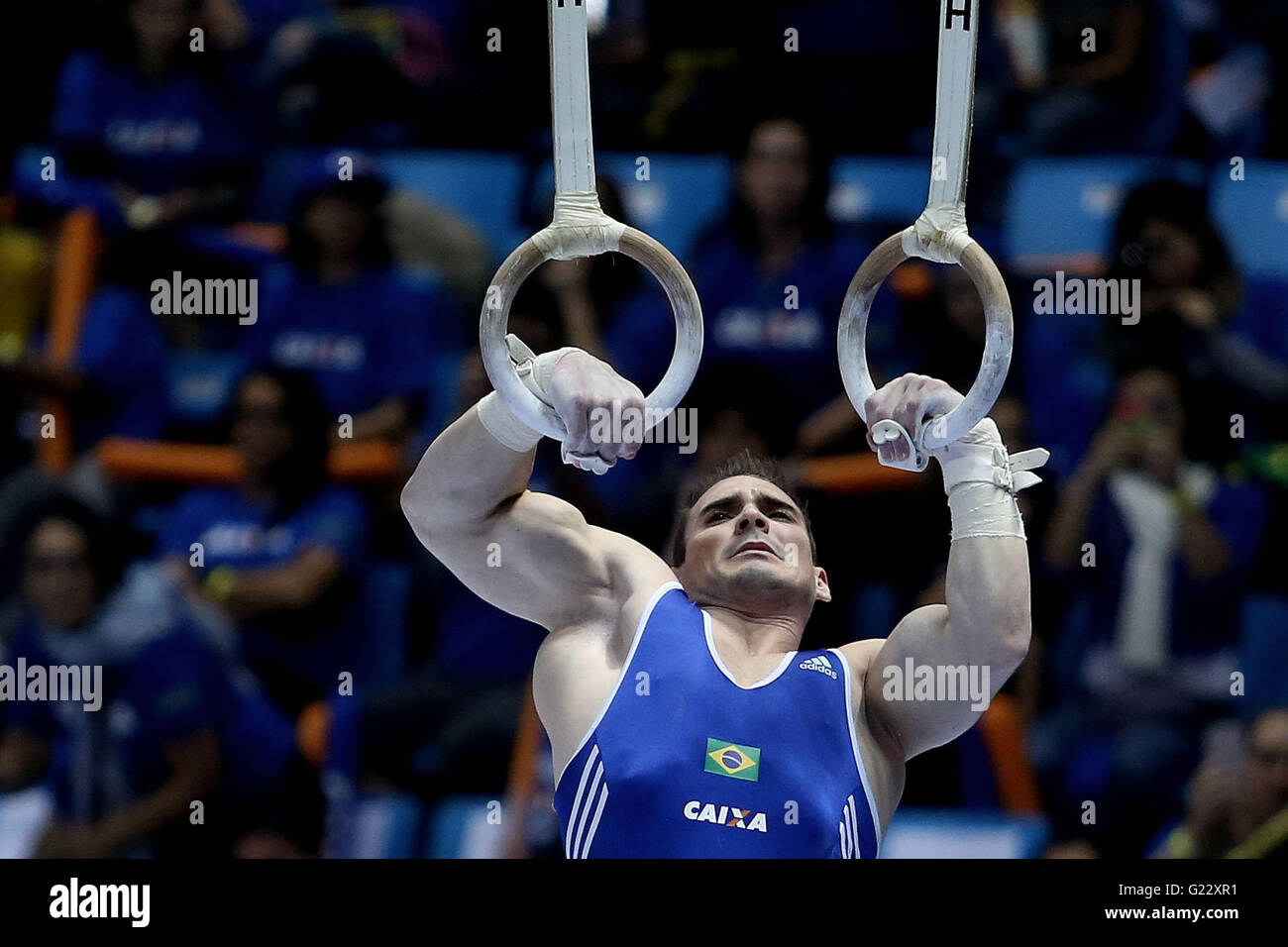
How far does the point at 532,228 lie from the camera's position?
5852 millimetres

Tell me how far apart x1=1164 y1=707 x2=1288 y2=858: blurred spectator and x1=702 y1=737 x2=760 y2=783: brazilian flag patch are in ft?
5.82

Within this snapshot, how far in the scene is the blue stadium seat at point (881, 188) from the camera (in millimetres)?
5832

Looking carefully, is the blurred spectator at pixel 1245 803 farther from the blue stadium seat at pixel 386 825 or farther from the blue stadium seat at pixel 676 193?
the blue stadium seat at pixel 676 193

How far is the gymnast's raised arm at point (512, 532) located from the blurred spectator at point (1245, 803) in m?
1.85

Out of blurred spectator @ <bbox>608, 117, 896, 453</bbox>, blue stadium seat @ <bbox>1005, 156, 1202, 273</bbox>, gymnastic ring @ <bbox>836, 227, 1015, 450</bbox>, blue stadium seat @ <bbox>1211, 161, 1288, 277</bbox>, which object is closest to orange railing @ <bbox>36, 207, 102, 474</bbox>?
blurred spectator @ <bbox>608, 117, 896, 453</bbox>

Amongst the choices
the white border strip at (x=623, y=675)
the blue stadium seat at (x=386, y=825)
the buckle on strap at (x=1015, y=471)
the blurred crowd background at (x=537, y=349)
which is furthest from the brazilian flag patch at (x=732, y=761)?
the blue stadium seat at (x=386, y=825)

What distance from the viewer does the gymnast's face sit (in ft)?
12.9

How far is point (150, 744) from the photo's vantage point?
Result: 5.11 meters

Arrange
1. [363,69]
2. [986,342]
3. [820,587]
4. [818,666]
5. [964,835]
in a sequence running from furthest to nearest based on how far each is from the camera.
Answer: [363,69], [964,835], [820,587], [818,666], [986,342]

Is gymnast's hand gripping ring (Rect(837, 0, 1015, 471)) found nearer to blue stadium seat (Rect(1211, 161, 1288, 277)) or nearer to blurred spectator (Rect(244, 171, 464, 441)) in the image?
blurred spectator (Rect(244, 171, 464, 441))

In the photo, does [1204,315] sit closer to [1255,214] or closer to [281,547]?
[1255,214]

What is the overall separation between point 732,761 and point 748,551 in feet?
1.78

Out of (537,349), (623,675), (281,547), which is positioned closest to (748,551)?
(623,675)
